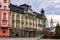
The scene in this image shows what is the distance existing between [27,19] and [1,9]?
15.4 metres

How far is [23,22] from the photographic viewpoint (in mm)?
69188

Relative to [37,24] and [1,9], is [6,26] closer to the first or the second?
[1,9]

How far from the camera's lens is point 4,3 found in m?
60.2

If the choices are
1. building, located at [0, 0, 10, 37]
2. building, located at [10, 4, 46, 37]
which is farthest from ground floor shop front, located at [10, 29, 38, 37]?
building, located at [0, 0, 10, 37]

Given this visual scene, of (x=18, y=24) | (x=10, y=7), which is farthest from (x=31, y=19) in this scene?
(x=10, y=7)

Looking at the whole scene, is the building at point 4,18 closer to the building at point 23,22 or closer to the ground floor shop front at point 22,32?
the building at point 23,22

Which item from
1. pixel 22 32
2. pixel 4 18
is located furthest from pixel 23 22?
pixel 4 18

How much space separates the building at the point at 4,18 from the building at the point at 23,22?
238 centimetres

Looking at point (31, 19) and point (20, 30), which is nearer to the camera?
point (20, 30)

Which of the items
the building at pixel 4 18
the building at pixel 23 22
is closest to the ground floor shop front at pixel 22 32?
the building at pixel 23 22

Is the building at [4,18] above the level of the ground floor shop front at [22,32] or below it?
above

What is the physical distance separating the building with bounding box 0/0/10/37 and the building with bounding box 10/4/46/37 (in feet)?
7.81

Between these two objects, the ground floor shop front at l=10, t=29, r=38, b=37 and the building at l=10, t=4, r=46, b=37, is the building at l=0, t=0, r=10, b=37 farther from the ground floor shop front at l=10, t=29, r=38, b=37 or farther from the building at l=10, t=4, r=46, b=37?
the ground floor shop front at l=10, t=29, r=38, b=37

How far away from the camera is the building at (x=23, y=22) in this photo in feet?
208
